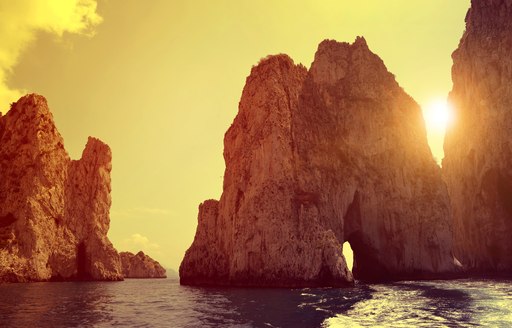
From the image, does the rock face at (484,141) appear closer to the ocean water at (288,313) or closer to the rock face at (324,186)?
the rock face at (324,186)

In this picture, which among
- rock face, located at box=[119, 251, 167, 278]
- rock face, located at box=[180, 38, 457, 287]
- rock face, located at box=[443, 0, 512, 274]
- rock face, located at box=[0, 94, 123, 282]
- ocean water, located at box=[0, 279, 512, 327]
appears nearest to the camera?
ocean water, located at box=[0, 279, 512, 327]

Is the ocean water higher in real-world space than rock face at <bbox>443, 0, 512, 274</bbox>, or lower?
lower

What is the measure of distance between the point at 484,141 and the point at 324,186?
43028mm

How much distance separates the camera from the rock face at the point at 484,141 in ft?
252

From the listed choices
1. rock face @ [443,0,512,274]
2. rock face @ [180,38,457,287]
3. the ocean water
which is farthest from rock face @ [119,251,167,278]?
the ocean water

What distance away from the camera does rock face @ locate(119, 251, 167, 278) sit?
14750 cm

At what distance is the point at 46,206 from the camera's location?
79438mm

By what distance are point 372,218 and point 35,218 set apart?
197 ft

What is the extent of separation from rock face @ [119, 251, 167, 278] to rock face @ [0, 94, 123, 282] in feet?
183

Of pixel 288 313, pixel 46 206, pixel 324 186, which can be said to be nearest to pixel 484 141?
pixel 324 186

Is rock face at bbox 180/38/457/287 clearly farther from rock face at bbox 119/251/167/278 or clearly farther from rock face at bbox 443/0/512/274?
rock face at bbox 119/251/167/278

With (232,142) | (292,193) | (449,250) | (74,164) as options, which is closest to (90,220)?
(74,164)

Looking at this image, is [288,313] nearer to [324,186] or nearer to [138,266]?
[324,186]

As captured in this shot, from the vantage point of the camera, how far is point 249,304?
1180 inches
